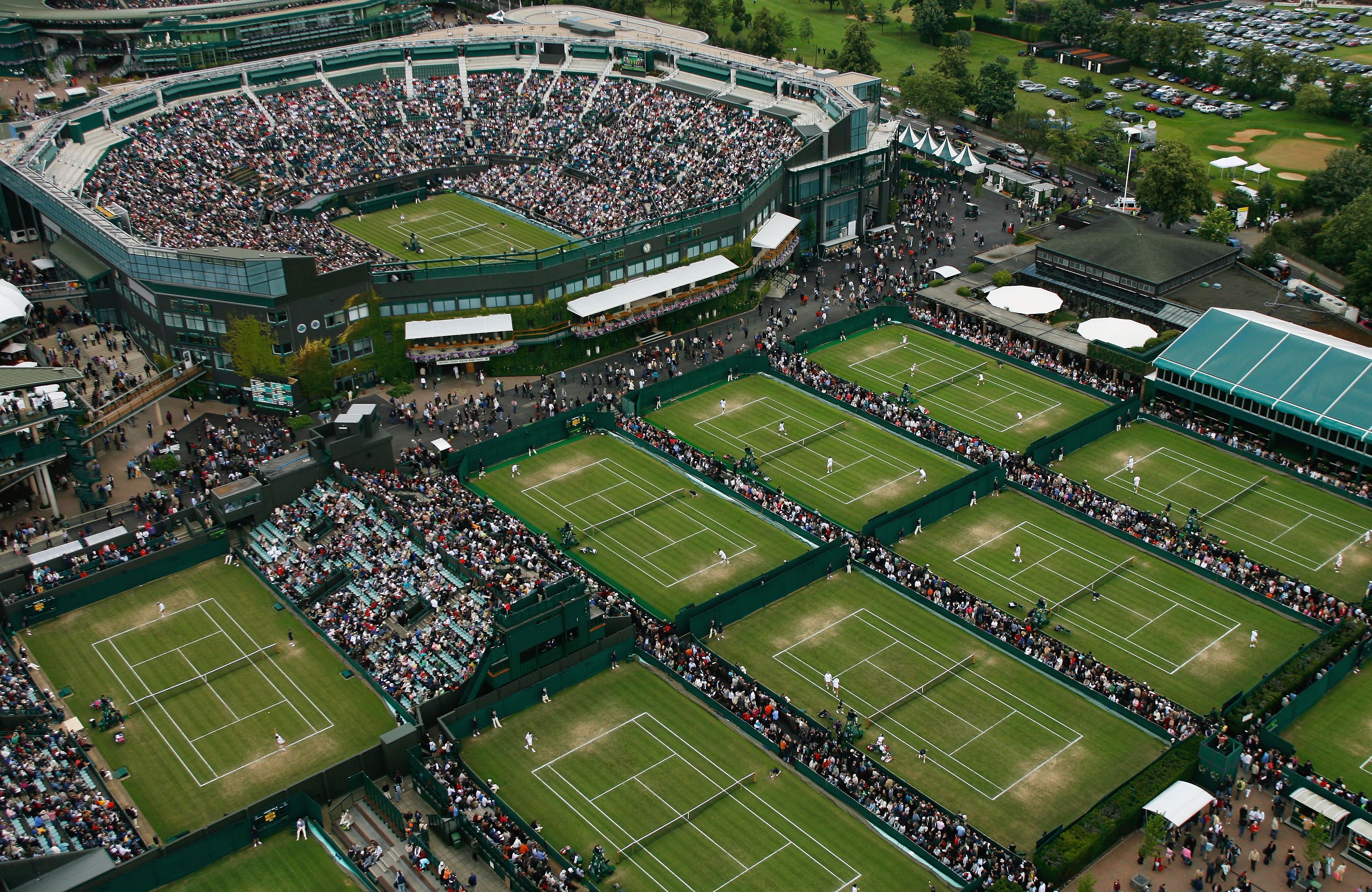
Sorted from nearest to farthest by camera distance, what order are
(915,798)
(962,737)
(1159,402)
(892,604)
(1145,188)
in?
1. (915,798)
2. (962,737)
3. (892,604)
4. (1159,402)
5. (1145,188)

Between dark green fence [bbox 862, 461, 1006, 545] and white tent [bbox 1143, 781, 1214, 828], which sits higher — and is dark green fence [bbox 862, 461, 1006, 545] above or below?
above

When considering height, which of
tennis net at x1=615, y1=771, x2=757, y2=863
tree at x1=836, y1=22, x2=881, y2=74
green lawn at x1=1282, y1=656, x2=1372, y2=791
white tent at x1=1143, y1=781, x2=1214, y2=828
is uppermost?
tree at x1=836, y1=22, x2=881, y2=74

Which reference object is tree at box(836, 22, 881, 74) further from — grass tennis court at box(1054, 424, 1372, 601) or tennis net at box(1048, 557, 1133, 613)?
tennis net at box(1048, 557, 1133, 613)

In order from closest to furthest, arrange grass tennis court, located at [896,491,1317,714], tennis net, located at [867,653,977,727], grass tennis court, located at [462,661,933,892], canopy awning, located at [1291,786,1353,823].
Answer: grass tennis court, located at [462,661,933,892] < canopy awning, located at [1291,786,1353,823] < tennis net, located at [867,653,977,727] < grass tennis court, located at [896,491,1317,714]

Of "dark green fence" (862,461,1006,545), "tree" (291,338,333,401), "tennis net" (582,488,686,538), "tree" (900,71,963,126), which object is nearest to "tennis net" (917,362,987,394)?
"dark green fence" (862,461,1006,545)

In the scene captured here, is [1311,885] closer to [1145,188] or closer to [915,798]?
[915,798]

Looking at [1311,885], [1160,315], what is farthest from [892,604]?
[1160,315]

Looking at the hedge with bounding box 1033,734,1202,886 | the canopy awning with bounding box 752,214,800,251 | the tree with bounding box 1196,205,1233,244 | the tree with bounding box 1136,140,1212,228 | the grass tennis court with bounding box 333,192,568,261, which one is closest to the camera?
the hedge with bounding box 1033,734,1202,886

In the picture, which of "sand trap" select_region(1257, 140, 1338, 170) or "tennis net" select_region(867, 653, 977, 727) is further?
"sand trap" select_region(1257, 140, 1338, 170)
